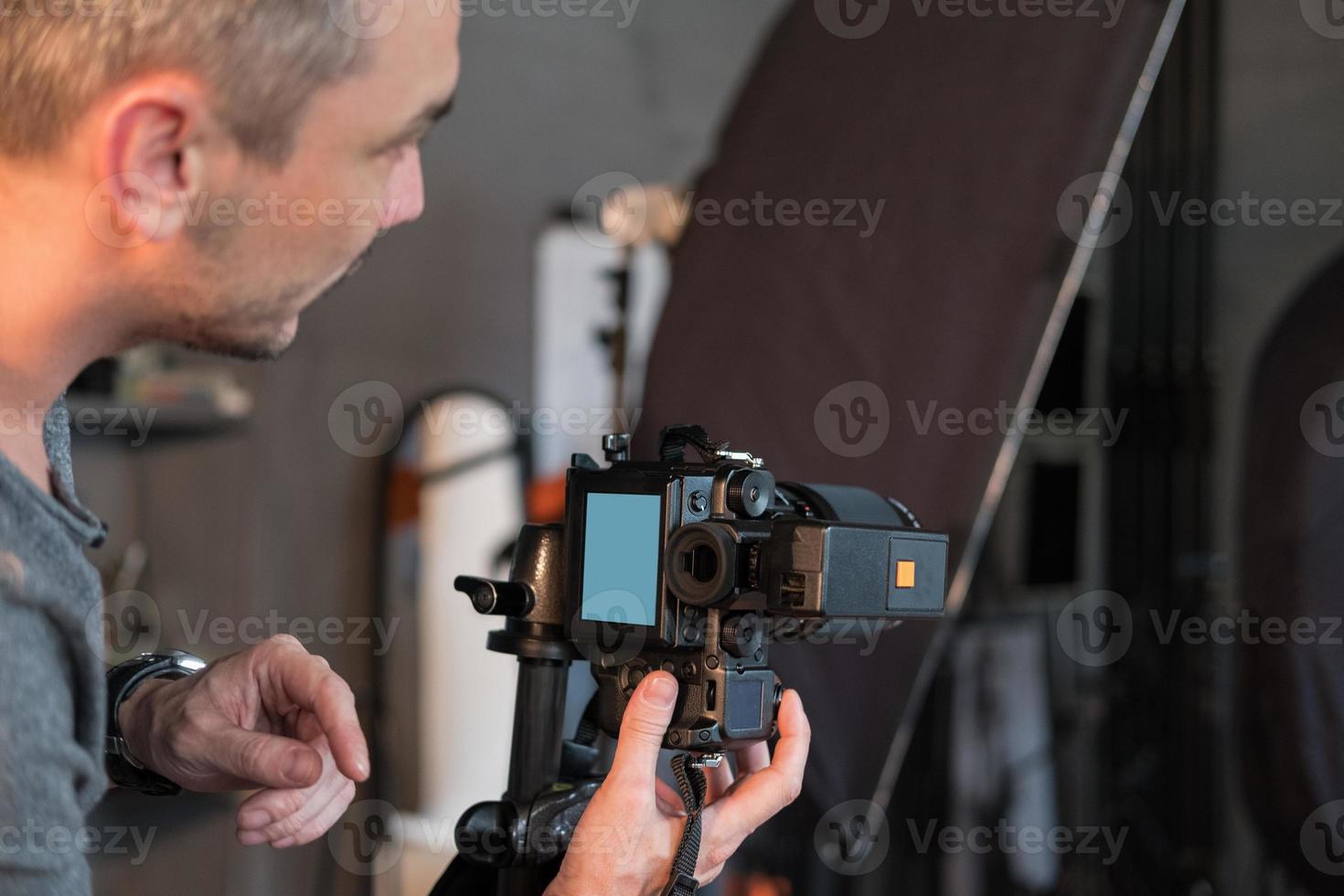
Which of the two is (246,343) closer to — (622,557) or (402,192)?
(402,192)

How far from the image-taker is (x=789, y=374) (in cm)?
136

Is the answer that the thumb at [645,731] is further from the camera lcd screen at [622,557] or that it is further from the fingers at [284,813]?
the fingers at [284,813]

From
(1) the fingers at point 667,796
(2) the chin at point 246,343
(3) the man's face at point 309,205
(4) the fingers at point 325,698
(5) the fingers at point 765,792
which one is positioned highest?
(3) the man's face at point 309,205

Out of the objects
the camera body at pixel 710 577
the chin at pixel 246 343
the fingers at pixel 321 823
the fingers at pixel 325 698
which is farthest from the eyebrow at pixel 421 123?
the fingers at pixel 321 823

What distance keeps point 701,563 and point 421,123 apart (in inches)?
12.9

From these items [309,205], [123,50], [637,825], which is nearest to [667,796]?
[637,825]

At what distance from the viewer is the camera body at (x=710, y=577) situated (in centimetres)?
73

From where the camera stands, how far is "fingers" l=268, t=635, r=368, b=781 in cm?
74

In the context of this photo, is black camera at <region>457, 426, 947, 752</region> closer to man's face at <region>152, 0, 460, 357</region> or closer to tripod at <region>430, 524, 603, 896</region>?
tripod at <region>430, 524, 603, 896</region>

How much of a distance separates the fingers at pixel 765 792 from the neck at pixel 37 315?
0.49 m

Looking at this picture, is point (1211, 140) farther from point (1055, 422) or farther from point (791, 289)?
point (791, 289)

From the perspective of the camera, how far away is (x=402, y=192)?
73 centimetres

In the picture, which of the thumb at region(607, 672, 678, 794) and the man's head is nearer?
the man's head

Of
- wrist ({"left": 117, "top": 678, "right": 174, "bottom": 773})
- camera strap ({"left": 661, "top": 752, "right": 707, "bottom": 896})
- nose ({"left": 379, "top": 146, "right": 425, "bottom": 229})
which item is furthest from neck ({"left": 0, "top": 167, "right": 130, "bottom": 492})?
camera strap ({"left": 661, "top": 752, "right": 707, "bottom": 896})
